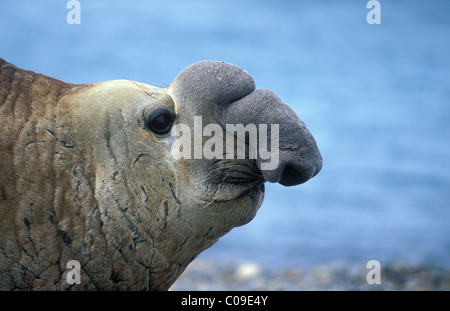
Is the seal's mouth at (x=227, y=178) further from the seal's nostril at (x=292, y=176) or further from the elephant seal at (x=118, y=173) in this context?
the seal's nostril at (x=292, y=176)

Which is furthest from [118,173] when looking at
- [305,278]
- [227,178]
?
[305,278]

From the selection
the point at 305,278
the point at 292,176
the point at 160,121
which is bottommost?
the point at 305,278

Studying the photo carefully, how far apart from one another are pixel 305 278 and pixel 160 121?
4.71 metres

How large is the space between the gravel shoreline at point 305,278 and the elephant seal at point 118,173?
3351mm

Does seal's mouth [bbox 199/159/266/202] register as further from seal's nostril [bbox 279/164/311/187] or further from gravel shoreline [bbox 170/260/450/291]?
gravel shoreline [bbox 170/260/450/291]

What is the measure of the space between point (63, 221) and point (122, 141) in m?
0.49

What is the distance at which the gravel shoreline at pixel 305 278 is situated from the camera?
6.55 m

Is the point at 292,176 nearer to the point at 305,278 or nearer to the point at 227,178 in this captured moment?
the point at 227,178

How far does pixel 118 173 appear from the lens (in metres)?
2.99

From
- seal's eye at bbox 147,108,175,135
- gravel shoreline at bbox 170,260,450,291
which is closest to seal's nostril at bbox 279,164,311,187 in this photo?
seal's eye at bbox 147,108,175,135

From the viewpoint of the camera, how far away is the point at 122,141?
3043 millimetres

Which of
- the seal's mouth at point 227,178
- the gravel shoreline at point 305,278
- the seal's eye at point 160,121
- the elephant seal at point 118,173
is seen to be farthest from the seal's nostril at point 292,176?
the gravel shoreline at point 305,278

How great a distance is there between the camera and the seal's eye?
3090mm
